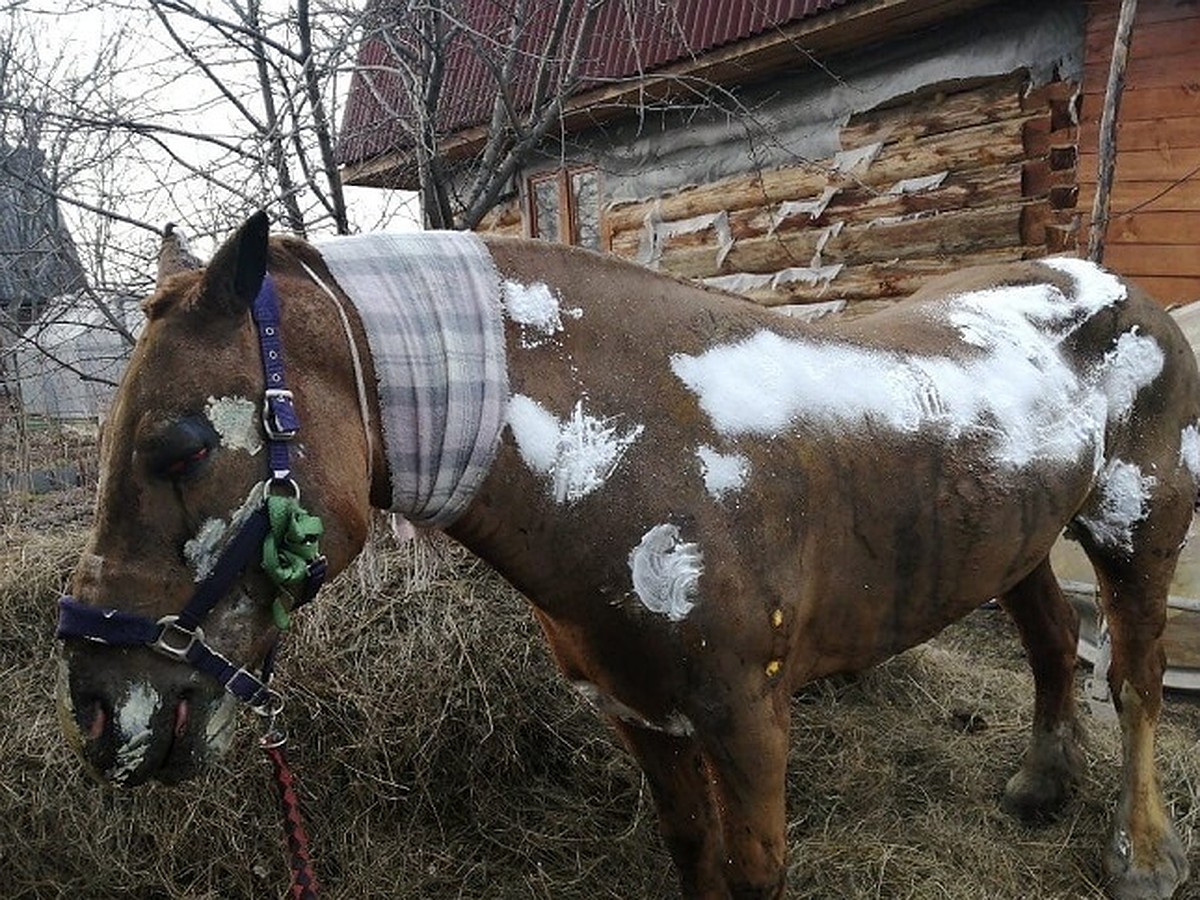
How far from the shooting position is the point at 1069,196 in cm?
495

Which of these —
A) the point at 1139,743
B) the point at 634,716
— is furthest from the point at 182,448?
the point at 1139,743

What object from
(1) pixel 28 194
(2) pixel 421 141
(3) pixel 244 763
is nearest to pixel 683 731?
(3) pixel 244 763

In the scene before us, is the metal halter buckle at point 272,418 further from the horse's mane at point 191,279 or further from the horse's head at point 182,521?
the horse's mane at point 191,279

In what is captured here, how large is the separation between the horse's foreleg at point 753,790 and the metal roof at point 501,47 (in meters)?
2.20

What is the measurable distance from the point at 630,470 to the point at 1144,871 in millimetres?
2118

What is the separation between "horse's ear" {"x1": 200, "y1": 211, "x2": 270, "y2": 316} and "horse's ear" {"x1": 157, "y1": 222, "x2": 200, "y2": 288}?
28 centimetres

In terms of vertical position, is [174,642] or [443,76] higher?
[443,76]

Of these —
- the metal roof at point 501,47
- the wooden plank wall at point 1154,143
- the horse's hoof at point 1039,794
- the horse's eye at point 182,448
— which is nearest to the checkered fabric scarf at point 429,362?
the horse's eye at point 182,448

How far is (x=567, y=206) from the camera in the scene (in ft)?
25.1

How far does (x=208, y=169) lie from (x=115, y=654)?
220cm

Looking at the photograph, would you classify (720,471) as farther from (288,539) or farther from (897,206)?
→ (897,206)

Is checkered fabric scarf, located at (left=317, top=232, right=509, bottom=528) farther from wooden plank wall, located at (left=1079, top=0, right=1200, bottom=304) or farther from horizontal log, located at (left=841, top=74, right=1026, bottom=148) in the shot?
horizontal log, located at (left=841, top=74, right=1026, bottom=148)

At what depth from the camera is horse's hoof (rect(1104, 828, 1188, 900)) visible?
2.70 m

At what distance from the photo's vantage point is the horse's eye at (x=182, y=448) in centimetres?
137
